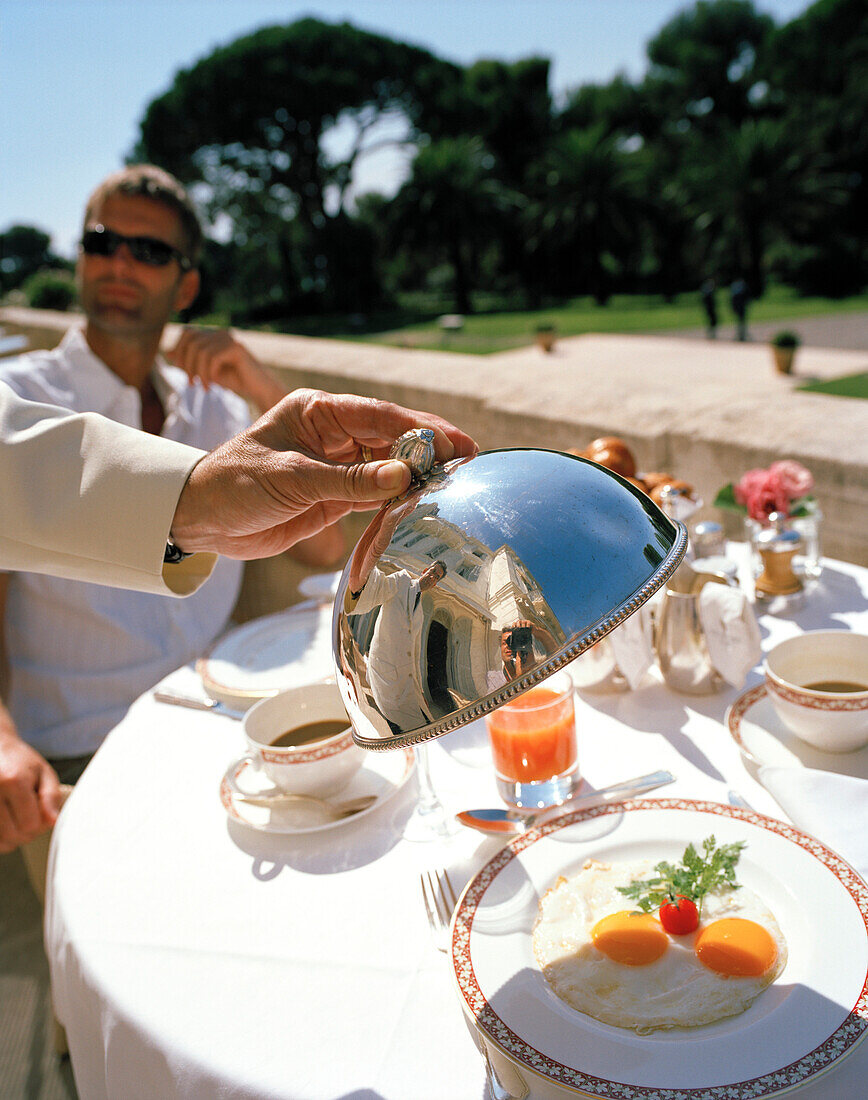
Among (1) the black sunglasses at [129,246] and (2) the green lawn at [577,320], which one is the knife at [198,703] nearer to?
(1) the black sunglasses at [129,246]

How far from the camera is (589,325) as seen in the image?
1512 centimetres

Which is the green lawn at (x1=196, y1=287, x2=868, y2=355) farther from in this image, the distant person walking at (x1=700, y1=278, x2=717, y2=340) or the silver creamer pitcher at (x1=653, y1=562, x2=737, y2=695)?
the silver creamer pitcher at (x1=653, y1=562, x2=737, y2=695)

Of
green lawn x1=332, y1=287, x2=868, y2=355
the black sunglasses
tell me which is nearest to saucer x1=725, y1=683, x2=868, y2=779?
the black sunglasses

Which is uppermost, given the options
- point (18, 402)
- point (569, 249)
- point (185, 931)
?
point (569, 249)

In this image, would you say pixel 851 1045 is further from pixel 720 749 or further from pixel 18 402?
pixel 18 402

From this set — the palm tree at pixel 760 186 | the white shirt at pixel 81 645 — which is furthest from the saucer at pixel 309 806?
the palm tree at pixel 760 186

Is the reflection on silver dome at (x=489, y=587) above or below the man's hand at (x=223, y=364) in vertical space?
below

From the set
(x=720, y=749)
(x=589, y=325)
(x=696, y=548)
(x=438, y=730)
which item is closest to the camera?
(x=438, y=730)

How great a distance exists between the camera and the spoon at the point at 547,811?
0.98 metres

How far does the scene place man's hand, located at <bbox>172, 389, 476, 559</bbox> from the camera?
0.89 m

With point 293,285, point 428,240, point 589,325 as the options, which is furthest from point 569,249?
point 589,325

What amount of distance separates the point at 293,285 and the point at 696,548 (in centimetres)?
2579

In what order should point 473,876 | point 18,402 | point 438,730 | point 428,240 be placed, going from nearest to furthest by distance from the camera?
point 438,730 → point 473,876 → point 18,402 → point 428,240

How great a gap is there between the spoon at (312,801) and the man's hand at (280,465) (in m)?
0.34
